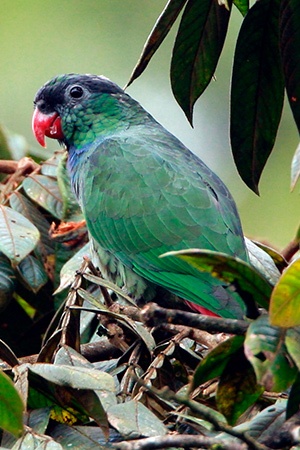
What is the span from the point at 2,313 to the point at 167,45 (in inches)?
219

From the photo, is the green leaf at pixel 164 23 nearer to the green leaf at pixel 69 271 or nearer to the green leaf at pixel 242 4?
the green leaf at pixel 242 4

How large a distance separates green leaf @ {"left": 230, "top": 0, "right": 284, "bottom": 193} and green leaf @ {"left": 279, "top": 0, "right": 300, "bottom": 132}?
26 cm

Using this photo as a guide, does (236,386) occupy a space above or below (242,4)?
below

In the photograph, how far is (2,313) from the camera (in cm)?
272

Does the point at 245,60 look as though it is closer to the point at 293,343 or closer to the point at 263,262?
the point at 263,262

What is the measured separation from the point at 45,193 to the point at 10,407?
1.69 metres

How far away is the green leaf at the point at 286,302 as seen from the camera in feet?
3.63

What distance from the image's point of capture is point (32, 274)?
2.59 m

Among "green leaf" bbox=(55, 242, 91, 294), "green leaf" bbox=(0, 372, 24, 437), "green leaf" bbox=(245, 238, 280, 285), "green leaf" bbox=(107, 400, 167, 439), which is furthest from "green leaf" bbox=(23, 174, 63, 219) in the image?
"green leaf" bbox=(0, 372, 24, 437)

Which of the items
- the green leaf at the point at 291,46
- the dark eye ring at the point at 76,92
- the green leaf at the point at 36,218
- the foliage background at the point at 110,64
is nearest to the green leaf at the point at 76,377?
the green leaf at the point at 291,46

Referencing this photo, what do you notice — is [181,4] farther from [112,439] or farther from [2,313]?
[2,313]

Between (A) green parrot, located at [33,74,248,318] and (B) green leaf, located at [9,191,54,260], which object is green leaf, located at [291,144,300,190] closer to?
(A) green parrot, located at [33,74,248,318]

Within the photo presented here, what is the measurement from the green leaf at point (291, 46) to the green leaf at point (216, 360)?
0.52 metres

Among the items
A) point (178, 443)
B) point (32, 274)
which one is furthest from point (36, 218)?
→ point (178, 443)
